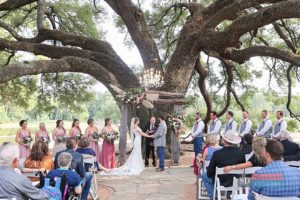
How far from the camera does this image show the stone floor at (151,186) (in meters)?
8.12

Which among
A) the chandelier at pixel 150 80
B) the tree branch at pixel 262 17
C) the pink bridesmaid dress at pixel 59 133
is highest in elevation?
the tree branch at pixel 262 17

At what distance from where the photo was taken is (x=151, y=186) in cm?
919

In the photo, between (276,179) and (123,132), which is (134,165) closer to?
(123,132)

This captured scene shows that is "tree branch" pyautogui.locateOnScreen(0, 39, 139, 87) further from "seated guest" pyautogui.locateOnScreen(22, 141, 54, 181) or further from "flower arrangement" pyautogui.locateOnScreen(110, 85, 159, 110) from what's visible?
"seated guest" pyautogui.locateOnScreen(22, 141, 54, 181)

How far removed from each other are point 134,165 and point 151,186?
2.51 metres

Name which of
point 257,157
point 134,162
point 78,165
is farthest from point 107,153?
point 257,157

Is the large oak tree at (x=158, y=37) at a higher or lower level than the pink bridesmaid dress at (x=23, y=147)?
higher

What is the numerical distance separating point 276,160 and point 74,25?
1800cm

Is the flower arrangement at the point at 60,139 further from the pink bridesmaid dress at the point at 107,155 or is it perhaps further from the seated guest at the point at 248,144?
the seated guest at the point at 248,144

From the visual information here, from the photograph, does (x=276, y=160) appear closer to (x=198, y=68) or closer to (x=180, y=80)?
(x=180, y=80)

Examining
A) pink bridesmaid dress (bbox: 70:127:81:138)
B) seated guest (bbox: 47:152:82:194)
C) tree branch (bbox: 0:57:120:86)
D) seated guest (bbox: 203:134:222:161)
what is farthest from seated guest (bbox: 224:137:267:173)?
tree branch (bbox: 0:57:120:86)

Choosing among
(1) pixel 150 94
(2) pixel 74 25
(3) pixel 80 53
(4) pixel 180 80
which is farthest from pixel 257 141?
(2) pixel 74 25

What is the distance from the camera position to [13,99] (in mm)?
20734

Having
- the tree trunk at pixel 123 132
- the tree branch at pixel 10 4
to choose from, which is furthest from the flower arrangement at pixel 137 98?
the tree branch at pixel 10 4
